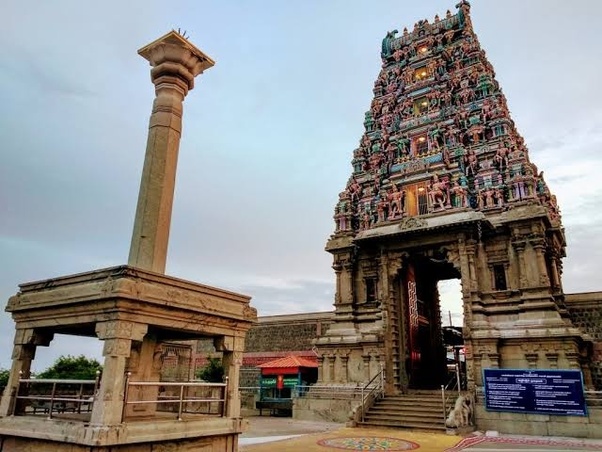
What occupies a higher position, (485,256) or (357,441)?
(485,256)

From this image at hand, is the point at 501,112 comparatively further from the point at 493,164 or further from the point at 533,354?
the point at 533,354

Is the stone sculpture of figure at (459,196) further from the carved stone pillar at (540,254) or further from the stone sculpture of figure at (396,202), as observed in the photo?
the carved stone pillar at (540,254)

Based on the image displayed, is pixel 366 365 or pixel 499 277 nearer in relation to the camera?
pixel 499 277

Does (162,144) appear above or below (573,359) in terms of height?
above

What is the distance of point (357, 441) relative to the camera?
421 inches

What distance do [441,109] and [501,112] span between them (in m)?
2.84

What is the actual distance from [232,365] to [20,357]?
3.00 metres

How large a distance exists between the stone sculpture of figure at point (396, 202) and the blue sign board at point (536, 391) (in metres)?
8.07

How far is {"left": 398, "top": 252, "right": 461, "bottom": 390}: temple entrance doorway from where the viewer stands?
707 inches

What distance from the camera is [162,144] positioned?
780 centimetres

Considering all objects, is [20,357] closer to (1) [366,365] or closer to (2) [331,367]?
(1) [366,365]

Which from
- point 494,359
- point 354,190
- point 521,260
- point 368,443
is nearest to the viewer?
point 368,443

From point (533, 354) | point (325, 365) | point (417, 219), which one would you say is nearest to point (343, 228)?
point (417, 219)

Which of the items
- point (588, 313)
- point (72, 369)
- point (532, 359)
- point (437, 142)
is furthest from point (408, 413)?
point (72, 369)
